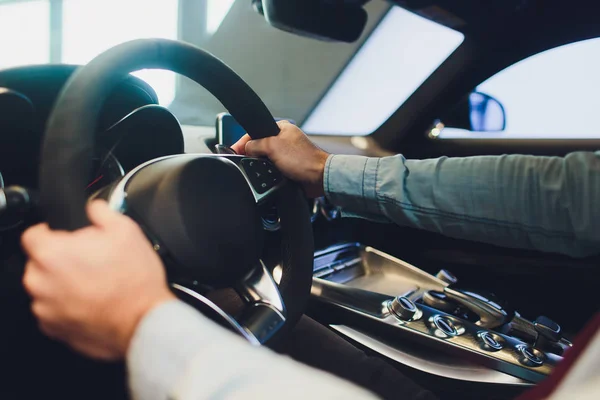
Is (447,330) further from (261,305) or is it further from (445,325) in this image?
(261,305)

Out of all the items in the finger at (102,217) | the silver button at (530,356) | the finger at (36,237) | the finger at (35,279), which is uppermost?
the finger at (102,217)

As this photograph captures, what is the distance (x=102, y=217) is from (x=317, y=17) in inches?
24.0

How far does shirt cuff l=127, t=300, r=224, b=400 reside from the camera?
1.31 feet

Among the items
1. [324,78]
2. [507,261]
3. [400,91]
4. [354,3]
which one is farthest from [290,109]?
[354,3]

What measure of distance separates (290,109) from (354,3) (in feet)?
5.36

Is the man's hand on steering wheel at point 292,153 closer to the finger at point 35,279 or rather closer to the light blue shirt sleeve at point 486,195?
the light blue shirt sleeve at point 486,195

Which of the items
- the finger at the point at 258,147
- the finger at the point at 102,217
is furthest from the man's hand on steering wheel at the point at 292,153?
the finger at the point at 102,217

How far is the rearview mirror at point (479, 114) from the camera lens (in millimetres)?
1689

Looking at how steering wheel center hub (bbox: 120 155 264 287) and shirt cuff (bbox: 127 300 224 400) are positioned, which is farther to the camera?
steering wheel center hub (bbox: 120 155 264 287)

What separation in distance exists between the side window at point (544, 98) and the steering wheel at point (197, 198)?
1.11 meters

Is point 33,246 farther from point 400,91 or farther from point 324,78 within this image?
point 324,78

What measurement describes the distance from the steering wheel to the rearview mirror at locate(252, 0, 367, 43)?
179mm

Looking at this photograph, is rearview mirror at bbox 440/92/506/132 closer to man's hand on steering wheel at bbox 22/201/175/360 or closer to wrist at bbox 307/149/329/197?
wrist at bbox 307/149/329/197

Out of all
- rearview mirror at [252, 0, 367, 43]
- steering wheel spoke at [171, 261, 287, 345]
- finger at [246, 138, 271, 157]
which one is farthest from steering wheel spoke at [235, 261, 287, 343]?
rearview mirror at [252, 0, 367, 43]
